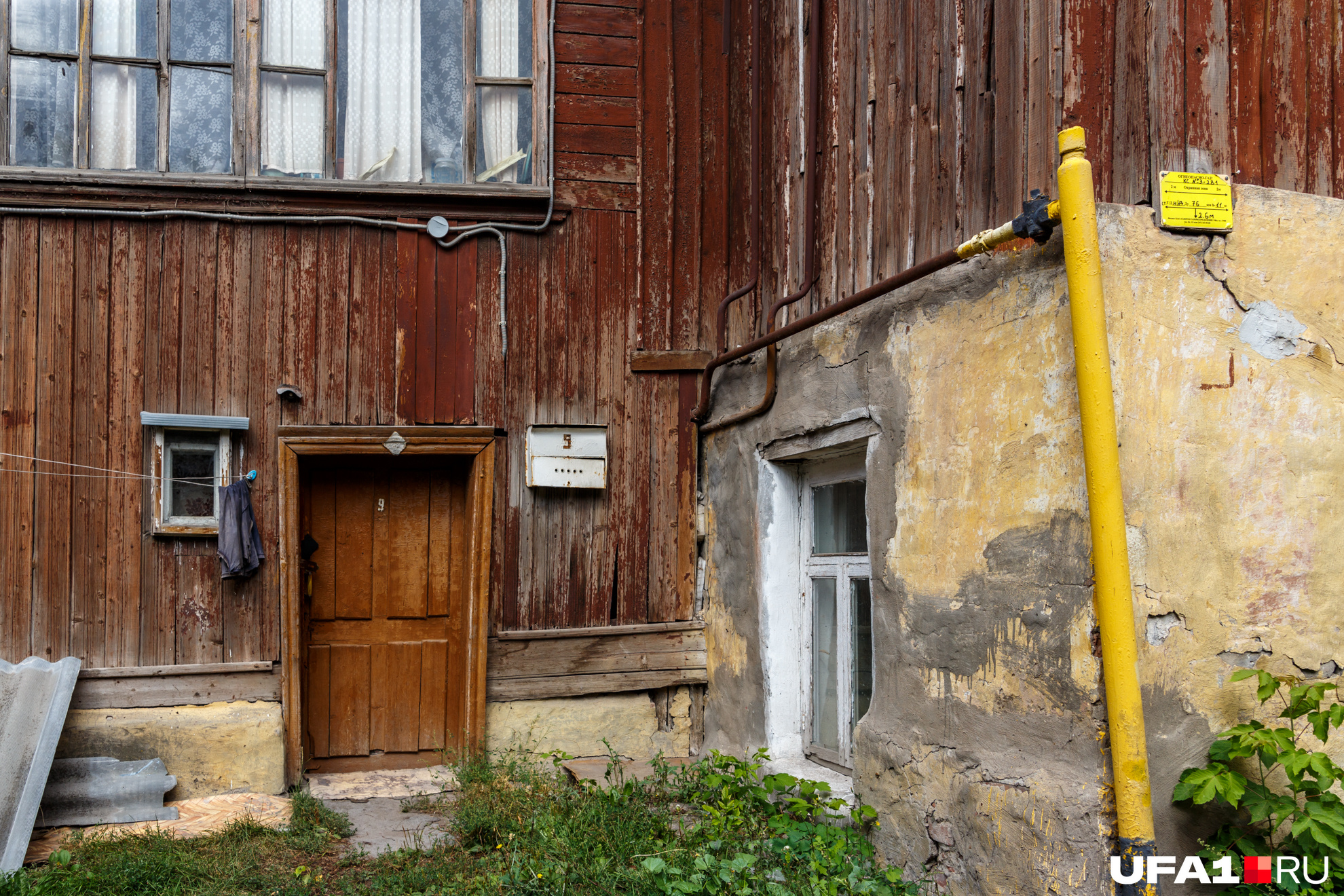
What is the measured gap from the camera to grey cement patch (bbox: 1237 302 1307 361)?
2900 mm

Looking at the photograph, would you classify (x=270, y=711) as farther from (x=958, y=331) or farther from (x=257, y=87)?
(x=958, y=331)

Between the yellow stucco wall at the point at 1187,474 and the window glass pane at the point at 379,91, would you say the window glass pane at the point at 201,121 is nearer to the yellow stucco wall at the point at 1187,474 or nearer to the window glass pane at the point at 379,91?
the window glass pane at the point at 379,91

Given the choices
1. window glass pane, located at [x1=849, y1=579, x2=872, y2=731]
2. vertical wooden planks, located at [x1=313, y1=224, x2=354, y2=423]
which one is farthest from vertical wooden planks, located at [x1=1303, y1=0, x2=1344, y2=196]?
vertical wooden planks, located at [x1=313, y1=224, x2=354, y2=423]

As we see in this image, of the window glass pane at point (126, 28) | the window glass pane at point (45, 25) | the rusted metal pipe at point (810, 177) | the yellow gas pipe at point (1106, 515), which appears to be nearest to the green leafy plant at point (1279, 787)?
the yellow gas pipe at point (1106, 515)

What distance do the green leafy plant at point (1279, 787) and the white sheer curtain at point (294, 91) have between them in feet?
16.5

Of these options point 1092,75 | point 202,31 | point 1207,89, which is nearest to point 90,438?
point 202,31

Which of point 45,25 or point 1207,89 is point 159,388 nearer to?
point 45,25

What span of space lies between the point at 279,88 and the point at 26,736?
3567mm

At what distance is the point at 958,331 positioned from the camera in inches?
133

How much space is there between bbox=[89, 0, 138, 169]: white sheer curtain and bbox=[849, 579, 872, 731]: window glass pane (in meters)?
4.40

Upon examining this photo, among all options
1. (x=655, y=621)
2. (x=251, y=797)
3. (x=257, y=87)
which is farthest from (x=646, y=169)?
(x=251, y=797)

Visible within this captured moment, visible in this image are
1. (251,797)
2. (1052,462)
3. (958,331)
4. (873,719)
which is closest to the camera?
(1052,462)

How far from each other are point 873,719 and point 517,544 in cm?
238

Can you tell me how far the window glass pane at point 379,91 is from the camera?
535cm
